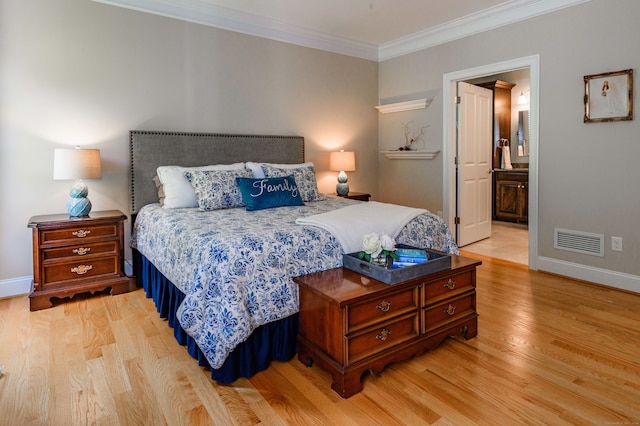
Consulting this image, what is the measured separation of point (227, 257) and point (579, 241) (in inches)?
127

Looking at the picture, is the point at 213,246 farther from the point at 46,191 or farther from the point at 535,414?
the point at 46,191

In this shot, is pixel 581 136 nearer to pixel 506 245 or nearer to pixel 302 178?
pixel 506 245

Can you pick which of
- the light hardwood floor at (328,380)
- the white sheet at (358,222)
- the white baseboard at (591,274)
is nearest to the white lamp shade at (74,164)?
the light hardwood floor at (328,380)

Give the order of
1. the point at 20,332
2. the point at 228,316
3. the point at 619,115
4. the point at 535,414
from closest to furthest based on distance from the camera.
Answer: the point at 535,414 < the point at 228,316 < the point at 20,332 < the point at 619,115

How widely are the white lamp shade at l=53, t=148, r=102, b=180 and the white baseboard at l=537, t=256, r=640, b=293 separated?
161 inches

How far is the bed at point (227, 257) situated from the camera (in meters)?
1.98

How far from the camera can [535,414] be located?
68.9 inches

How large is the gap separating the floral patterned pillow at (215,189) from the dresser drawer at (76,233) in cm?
72

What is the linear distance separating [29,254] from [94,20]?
6.71 feet

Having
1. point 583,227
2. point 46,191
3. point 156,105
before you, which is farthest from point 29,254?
point 583,227

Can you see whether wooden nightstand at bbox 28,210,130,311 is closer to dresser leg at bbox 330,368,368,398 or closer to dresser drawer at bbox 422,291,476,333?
dresser leg at bbox 330,368,368,398

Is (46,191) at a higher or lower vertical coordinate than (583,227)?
higher

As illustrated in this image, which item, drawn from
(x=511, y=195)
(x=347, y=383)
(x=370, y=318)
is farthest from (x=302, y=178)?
(x=511, y=195)

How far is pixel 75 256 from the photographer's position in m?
3.18
